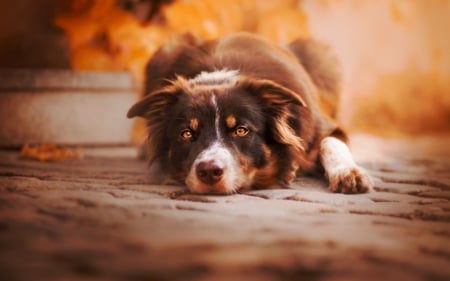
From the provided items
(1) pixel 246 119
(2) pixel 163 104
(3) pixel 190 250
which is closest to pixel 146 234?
(3) pixel 190 250

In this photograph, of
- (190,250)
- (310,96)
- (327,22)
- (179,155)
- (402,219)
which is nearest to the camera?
(190,250)

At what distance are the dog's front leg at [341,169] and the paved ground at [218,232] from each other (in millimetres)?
103

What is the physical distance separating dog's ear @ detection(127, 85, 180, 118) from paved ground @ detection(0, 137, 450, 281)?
20.6 inches

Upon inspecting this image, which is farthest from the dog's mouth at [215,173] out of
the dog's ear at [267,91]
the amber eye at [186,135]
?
the dog's ear at [267,91]

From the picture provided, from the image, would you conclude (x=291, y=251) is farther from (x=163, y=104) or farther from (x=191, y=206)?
(x=163, y=104)

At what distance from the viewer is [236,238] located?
2.01 m

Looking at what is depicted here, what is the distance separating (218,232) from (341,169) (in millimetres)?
1544

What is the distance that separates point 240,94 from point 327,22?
5.17 meters

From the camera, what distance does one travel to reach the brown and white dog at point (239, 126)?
3209 mm

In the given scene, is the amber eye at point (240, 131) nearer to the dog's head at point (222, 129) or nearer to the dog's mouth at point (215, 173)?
the dog's head at point (222, 129)

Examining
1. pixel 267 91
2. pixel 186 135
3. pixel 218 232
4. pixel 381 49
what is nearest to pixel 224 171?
pixel 186 135

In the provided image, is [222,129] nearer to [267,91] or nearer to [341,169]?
[267,91]

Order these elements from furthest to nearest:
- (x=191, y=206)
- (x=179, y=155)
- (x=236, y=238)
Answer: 1. (x=179, y=155)
2. (x=191, y=206)
3. (x=236, y=238)

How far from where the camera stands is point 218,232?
2088 mm
